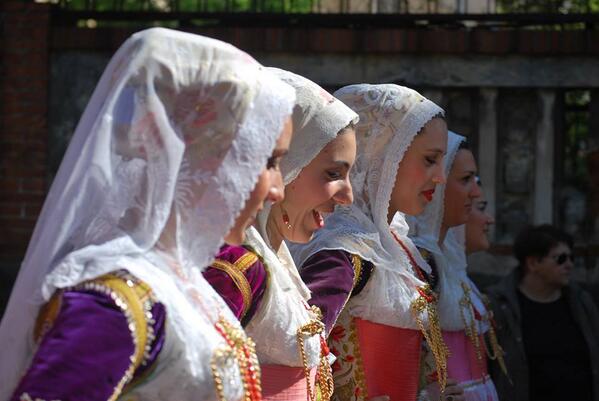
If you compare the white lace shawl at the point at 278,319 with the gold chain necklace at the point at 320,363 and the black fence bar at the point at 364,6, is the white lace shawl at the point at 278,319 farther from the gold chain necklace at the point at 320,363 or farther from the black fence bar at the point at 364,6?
the black fence bar at the point at 364,6

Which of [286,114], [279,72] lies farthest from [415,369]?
[286,114]

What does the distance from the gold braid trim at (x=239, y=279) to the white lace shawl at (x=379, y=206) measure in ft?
3.66

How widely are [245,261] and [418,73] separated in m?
4.59

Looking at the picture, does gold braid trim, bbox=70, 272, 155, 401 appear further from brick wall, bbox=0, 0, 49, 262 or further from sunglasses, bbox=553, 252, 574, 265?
brick wall, bbox=0, 0, 49, 262

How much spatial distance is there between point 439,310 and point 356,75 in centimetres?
273

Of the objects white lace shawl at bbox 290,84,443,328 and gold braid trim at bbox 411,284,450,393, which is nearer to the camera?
white lace shawl at bbox 290,84,443,328

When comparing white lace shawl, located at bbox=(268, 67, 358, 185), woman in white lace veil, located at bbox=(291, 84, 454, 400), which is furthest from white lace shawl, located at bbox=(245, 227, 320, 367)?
woman in white lace veil, located at bbox=(291, 84, 454, 400)

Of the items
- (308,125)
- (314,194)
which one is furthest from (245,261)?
(308,125)

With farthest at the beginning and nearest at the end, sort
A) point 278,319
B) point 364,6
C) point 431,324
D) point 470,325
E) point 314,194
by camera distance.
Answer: point 364,6
point 470,325
point 431,324
point 314,194
point 278,319

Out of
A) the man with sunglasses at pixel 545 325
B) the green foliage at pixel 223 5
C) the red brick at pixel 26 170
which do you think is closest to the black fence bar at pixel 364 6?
the green foliage at pixel 223 5

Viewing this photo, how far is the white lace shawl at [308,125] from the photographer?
4.11 meters

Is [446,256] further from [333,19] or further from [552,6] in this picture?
[552,6]

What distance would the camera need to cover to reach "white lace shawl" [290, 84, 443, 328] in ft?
15.2

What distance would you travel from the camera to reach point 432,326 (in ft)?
15.8
